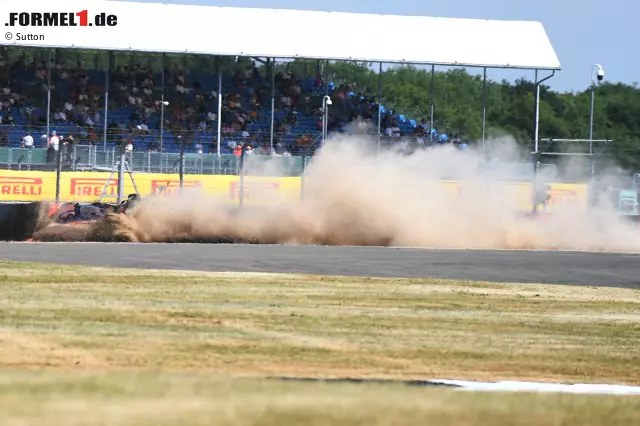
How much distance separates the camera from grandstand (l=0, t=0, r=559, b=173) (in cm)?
4306

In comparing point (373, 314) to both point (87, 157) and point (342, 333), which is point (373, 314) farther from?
point (87, 157)

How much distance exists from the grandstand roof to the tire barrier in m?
15.6

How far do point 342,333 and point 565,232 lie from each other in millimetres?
21140

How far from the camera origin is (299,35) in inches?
1795

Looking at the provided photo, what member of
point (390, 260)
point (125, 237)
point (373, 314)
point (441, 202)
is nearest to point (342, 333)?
point (373, 314)

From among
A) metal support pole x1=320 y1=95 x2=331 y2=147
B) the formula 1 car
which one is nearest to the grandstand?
metal support pole x1=320 y1=95 x2=331 y2=147

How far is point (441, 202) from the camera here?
3203 cm

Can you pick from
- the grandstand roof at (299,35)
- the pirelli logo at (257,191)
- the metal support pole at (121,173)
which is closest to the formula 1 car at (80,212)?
the metal support pole at (121,173)

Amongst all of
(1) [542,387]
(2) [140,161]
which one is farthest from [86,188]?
(1) [542,387]

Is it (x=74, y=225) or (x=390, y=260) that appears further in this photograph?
(x=74, y=225)

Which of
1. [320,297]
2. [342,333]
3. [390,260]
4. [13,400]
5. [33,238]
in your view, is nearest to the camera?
[13,400]

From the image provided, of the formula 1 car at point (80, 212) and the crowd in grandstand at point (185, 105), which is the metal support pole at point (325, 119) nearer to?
the crowd in grandstand at point (185, 105)

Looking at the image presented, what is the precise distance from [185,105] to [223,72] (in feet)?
15.2

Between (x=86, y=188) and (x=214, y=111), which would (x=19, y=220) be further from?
(x=214, y=111)
